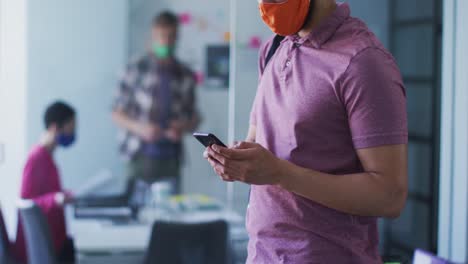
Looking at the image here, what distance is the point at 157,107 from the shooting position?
5.36 metres

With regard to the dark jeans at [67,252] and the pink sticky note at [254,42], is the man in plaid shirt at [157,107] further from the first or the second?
the pink sticky note at [254,42]

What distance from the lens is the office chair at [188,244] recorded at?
9.62ft

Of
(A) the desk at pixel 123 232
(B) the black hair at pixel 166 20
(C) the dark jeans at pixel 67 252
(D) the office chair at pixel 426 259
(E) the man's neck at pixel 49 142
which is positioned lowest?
(C) the dark jeans at pixel 67 252

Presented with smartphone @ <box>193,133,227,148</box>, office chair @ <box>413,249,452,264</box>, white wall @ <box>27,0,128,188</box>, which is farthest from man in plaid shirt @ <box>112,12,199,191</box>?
smartphone @ <box>193,133,227,148</box>

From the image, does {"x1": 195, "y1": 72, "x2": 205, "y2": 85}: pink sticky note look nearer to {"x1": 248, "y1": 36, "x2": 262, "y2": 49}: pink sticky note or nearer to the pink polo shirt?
{"x1": 248, "y1": 36, "x2": 262, "y2": 49}: pink sticky note

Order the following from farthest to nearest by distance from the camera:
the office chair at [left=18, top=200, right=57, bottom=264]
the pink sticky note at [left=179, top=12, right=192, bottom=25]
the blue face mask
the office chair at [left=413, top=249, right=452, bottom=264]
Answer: the pink sticky note at [left=179, top=12, right=192, bottom=25]
the blue face mask
the office chair at [left=18, top=200, right=57, bottom=264]
the office chair at [left=413, top=249, right=452, bottom=264]

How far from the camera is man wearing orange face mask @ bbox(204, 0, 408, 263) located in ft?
4.01

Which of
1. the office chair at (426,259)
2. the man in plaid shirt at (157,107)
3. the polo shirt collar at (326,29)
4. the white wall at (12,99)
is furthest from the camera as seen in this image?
the man in plaid shirt at (157,107)

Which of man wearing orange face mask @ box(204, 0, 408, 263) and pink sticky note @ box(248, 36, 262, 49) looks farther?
pink sticky note @ box(248, 36, 262, 49)

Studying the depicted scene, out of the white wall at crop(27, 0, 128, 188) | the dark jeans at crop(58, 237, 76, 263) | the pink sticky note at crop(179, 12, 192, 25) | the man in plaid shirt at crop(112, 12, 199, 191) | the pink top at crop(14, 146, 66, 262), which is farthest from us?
the pink sticky note at crop(179, 12, 192, 25)

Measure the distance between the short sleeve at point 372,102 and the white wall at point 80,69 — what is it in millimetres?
4278

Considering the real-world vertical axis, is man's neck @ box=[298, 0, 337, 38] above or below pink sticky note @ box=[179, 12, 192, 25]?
below

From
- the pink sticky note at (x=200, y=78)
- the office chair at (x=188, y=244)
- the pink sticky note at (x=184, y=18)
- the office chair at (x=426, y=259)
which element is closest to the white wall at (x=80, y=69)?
the pink sticky note at (x=184, y=18)

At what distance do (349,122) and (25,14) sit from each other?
4.30 metres
